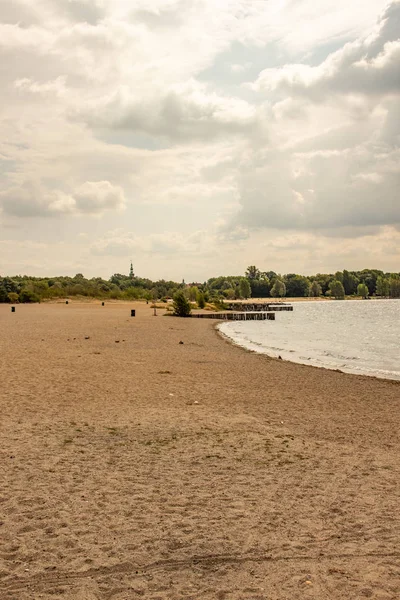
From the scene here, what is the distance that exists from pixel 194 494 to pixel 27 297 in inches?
3804

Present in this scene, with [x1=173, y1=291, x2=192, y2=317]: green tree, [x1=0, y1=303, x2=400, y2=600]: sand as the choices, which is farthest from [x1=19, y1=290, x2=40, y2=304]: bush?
[x1=0, y1=303, x2=400, y2=600]: sand

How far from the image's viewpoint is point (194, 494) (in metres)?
6.98

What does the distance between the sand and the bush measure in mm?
86818

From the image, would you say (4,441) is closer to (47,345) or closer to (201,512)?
(201,512)

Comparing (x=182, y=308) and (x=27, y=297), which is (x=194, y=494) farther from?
(x=27, y=297)

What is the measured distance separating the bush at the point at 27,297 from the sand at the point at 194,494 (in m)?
86.8

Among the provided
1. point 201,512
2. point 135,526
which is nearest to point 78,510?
point 135,526

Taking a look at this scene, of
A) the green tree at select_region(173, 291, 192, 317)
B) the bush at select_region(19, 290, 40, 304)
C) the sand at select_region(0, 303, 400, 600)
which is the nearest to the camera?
the sand at select_region(0, 303, 400, 600)

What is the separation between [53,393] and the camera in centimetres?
1322

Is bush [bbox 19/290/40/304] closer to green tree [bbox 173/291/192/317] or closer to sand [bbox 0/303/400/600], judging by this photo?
green tree [bbox 173/291/192/317]

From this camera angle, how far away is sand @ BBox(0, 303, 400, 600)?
195 inches

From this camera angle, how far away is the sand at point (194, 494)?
16.2 ft

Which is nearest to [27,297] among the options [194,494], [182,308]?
[182,308]

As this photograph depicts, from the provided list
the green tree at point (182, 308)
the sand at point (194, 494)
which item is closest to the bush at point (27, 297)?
the green tree at point (182, 308)
